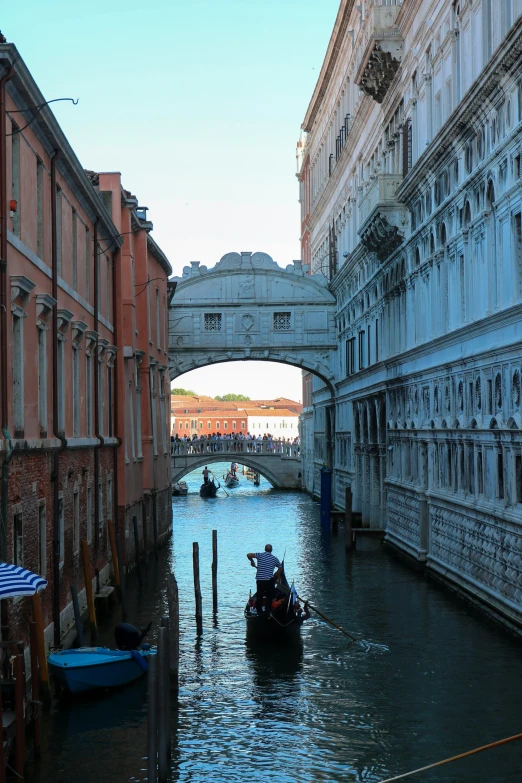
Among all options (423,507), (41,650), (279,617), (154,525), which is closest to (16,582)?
(41,650)

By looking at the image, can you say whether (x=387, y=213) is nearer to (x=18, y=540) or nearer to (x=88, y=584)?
(x=88, y=584)

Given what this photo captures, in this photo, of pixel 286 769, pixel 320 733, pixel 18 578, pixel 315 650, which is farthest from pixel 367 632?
pixel 18 578

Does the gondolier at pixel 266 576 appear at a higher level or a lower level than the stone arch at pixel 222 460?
lower

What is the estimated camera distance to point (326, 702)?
1385 cm

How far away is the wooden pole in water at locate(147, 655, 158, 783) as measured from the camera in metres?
9.52

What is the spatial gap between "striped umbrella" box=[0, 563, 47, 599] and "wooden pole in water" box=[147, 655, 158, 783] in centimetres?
135

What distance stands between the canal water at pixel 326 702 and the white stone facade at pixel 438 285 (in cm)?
120

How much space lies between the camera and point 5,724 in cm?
1026

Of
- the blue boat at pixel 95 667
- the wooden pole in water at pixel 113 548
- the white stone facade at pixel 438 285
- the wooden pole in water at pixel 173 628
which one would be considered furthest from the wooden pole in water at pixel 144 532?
the blue boat at pixel 95 667

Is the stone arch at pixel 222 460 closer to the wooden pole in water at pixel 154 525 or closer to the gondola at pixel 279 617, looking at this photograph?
the wooden pole in water at pixel 154 525

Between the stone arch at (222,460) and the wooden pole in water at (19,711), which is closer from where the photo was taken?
the wooden pole in water at (19,711)

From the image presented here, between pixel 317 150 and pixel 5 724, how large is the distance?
41.1 meters

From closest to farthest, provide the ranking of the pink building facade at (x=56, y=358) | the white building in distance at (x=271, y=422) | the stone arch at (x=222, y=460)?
1. the pink building facade at (x=56, y=358)
2. the stone arch at (x=222, y=460)
3. the white building in distance at (x=271, y=422)

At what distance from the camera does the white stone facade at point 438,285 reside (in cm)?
1686
